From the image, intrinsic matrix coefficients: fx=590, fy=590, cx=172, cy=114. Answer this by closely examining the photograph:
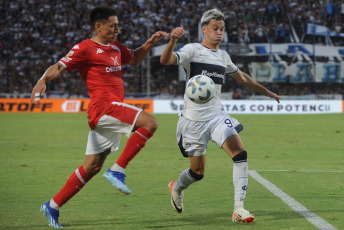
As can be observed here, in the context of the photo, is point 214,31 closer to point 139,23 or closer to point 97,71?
point 97,71

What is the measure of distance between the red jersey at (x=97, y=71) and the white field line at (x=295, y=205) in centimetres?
233

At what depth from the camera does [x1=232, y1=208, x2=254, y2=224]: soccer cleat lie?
19.0 ft

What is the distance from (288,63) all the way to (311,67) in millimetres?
1260

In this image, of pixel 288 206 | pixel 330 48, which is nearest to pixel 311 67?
pixel 330 48

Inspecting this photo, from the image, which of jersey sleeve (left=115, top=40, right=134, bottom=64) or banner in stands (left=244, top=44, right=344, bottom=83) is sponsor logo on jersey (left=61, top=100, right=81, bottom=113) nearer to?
banner in stands (left=244, top=44, right=344, bottom=83)

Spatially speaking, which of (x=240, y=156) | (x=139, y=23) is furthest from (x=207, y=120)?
(x=139, y=23)

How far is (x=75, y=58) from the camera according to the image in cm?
590

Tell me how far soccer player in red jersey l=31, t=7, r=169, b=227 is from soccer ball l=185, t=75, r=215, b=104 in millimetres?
658

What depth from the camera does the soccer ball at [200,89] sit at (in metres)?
6.13

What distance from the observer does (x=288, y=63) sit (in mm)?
32469

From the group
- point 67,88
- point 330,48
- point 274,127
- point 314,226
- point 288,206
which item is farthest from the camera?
point 330,48

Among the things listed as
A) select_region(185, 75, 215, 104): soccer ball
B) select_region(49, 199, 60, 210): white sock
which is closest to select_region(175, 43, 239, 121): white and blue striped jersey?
select_region(185, 75, 215, 104): soccer ball

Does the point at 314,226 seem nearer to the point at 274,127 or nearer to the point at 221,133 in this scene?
the point at 221,133

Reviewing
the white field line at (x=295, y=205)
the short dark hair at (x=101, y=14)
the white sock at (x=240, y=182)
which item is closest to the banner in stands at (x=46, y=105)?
the white field line at (x=295, y=205)
